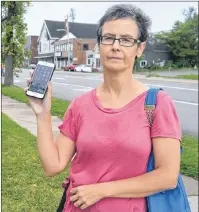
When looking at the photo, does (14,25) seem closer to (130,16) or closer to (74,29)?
(130,16)

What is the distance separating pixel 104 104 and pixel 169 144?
1.17 feet

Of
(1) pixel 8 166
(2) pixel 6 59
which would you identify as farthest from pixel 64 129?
(2) pixel 6 59

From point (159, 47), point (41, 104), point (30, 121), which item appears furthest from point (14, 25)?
point (159, 47)

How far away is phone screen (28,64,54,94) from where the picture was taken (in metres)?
1.83

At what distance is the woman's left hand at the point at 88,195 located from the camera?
169 cm

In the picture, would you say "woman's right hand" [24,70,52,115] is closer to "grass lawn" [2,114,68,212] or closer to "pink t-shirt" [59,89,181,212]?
"pink t-shirt" [59,89,181,212]

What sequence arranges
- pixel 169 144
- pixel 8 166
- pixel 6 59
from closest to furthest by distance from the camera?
pixel 169 144
pixel 8 166
pixel 6 59

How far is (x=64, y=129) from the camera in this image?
192 centimetres

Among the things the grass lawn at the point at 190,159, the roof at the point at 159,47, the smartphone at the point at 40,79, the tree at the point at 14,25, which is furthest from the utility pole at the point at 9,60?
the roof at the point at 159,47

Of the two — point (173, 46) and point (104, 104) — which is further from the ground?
point (173, 46)

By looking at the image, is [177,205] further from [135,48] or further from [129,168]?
[135,48]

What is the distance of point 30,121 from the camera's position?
945 centimetres

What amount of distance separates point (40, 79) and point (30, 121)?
7.75 meters

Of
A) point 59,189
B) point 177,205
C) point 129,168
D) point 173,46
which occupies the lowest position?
point 59,189
